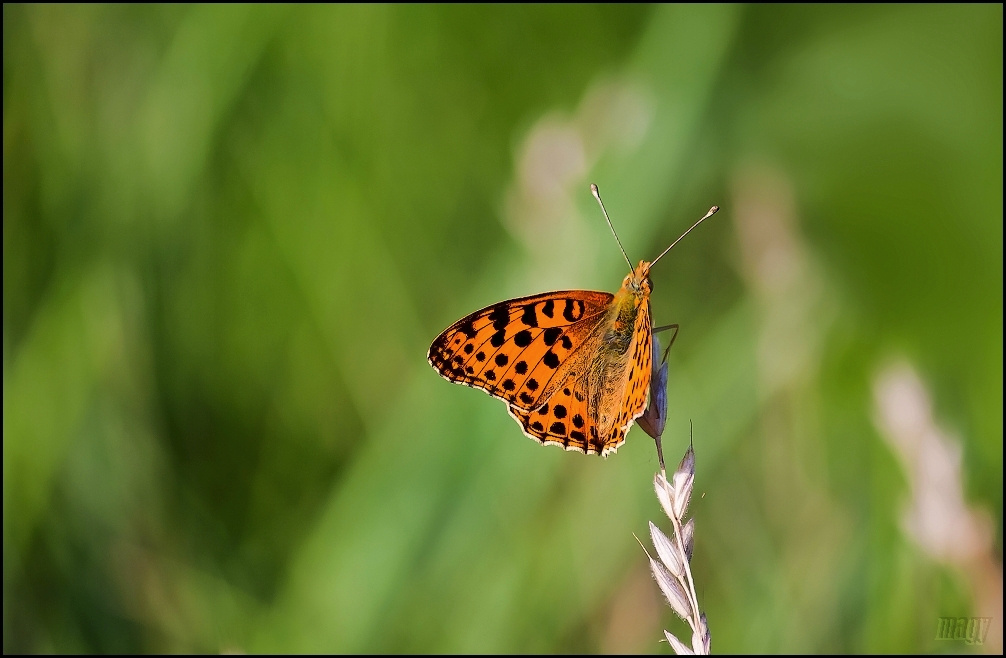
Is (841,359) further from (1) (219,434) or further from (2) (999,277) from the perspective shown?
(1) (219,434)

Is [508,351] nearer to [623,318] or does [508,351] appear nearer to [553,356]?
[553,356]

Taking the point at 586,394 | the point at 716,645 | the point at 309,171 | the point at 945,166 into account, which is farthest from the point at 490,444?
the point at 945,166

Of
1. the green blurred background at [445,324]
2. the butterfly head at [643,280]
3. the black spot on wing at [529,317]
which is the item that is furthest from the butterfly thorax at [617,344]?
the green blurred background at [445,324]

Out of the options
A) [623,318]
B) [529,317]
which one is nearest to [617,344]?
[623,318]

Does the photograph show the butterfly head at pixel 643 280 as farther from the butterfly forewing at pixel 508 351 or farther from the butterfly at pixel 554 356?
the butterfly forewing at pixel 508 351

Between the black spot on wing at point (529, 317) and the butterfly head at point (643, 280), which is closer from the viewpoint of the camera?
the butterfly head at point (643, 280)

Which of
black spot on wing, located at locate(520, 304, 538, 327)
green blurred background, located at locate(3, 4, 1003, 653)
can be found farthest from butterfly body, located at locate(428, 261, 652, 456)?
green blurred background, located at locate(3, 4, 1003, 653)

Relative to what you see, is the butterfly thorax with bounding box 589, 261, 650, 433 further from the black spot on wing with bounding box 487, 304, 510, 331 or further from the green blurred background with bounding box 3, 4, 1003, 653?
the green blurred background with bounding box 3, 4, 1003, 653
